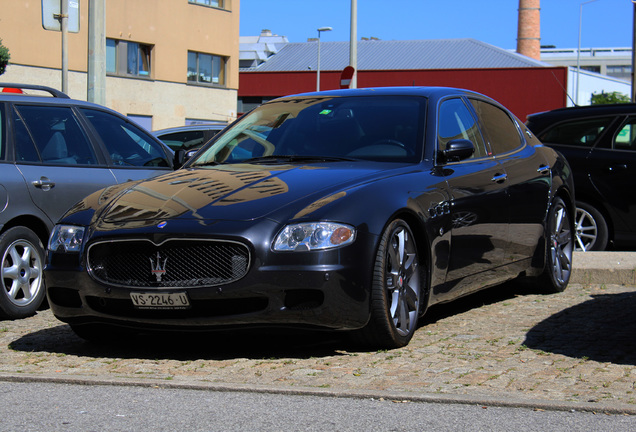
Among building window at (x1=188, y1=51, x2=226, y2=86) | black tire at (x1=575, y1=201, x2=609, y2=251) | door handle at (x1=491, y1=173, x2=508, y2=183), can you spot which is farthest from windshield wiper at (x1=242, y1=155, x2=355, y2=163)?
building window at (x1=188, y1=51, x2=226, y2=86)

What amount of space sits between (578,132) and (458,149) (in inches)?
195

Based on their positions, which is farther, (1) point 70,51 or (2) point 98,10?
(1) point 70,51

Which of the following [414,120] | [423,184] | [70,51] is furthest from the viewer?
[70,51]

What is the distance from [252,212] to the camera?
5.62 meters

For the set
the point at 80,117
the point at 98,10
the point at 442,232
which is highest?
the point at 98,10

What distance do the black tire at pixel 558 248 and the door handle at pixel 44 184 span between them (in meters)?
3.88

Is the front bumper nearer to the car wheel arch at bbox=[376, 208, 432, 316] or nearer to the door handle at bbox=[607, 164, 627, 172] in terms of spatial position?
the car wheel arch at bbox=[376, 208, 432, 316]

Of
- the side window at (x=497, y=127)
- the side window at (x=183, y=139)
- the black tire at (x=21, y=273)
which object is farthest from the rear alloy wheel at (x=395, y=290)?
the side window at (x=183, y=139)

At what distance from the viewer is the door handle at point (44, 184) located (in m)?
7.52

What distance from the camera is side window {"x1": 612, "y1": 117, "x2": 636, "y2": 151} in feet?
35.6

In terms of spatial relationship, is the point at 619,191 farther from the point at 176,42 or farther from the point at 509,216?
the point at 176,42

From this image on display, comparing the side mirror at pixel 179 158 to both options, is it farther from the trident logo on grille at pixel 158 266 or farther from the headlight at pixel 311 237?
the headlight at pixel 311 237

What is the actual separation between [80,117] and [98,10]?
6825mm

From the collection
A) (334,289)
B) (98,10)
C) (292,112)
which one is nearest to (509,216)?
(292,112)
